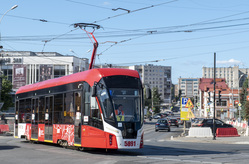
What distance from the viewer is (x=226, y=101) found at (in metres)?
124

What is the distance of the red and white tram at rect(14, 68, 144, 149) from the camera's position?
612 inches

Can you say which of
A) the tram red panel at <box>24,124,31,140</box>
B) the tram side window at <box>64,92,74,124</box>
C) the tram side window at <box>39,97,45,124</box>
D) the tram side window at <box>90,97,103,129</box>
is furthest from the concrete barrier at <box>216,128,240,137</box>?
the tram side window at <box>90,97,103,129</box>

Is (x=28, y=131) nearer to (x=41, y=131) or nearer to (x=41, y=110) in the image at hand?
(x=41, y=131)

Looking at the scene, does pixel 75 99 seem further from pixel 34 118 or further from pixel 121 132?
pixel 34 118

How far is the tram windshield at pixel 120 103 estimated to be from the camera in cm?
1557

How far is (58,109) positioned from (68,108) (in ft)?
3.95

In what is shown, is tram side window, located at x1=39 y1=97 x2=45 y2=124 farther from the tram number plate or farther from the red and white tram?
the tram number plate

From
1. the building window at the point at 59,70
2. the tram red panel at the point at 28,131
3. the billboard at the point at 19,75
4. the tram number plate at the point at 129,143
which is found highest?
the building window at the point at 59,70

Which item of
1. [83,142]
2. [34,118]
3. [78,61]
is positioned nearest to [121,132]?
[83,142]

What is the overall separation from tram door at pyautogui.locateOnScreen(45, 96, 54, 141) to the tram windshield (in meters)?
4.94

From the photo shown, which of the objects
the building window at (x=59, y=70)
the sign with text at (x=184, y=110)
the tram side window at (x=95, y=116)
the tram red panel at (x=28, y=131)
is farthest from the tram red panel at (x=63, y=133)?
the building window at (x=59, y=70)

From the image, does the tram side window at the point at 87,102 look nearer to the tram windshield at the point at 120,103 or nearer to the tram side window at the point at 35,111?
the tram windshield at the point at 120,103

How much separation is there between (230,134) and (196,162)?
24.2 m

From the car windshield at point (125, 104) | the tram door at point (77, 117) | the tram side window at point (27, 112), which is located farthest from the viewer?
the tram side window at point (27, 112)
